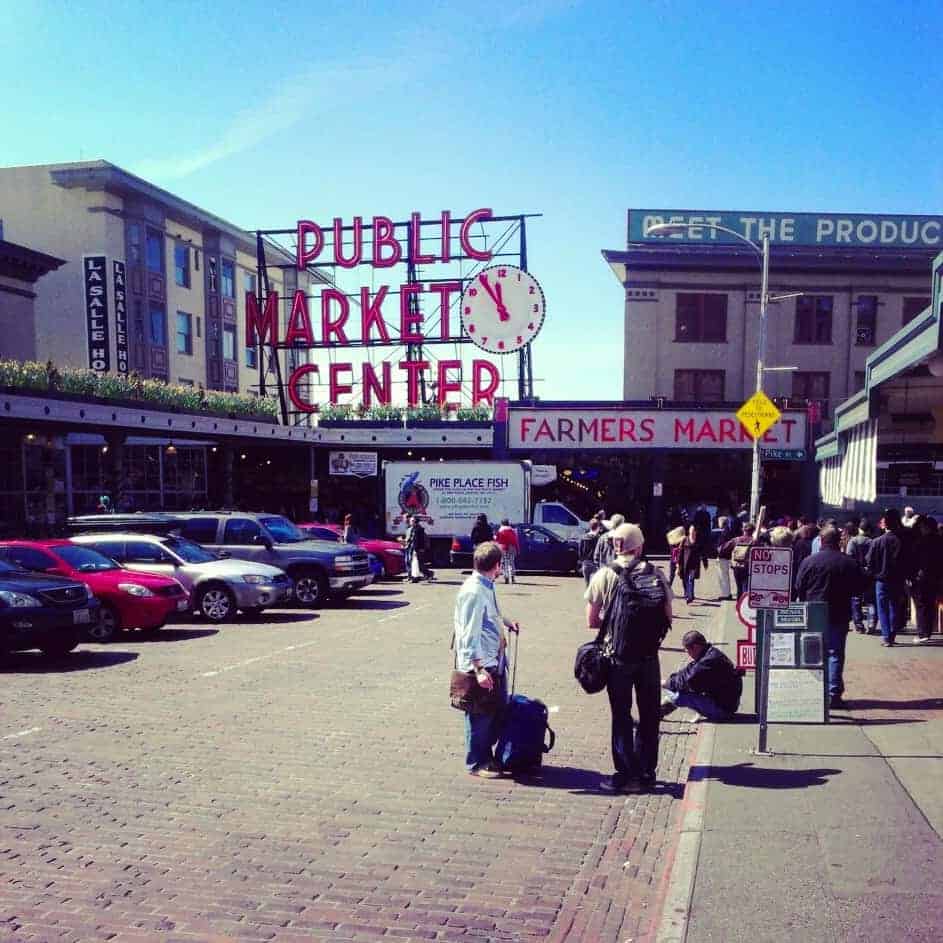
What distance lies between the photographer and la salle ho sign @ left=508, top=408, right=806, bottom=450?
3123cm

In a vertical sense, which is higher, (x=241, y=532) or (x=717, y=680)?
(x=241, y=532)

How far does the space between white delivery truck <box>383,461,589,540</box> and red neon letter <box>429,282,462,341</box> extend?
10.5 meters

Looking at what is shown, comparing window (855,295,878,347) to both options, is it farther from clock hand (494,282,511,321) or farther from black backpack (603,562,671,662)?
black backpack (603,562,671,662)

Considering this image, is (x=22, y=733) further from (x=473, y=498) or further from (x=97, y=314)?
(x=97, y=314)

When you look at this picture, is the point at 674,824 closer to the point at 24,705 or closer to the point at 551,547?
the point at 24,705

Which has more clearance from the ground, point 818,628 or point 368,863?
point 818,628

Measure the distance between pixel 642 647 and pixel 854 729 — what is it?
114 inches

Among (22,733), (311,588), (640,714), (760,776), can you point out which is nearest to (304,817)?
(640,714)

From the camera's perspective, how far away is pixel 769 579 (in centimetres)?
712

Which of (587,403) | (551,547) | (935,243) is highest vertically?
(935,243)

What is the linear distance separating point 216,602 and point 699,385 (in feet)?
86.0

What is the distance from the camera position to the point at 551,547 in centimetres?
2364

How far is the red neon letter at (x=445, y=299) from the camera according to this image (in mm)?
35438

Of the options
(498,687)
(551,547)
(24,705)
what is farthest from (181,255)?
(498,687)
